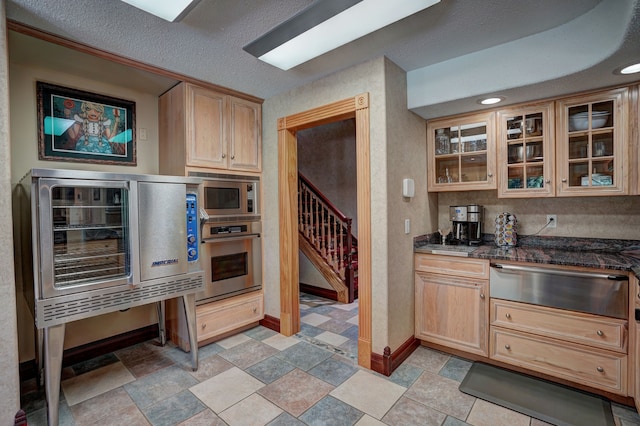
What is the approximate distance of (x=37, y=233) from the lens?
1.77 metres

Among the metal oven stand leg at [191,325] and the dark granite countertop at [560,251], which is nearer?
the dark granite countertop at [560,251]

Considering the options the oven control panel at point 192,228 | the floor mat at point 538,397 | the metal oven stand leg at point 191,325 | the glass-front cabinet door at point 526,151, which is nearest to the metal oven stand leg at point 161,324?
the metal oven stand leg at point 191,325

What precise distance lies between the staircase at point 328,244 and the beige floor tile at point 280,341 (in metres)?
1.31

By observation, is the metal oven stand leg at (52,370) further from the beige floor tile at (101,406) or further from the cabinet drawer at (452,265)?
the cabinet drawer at (452,265)

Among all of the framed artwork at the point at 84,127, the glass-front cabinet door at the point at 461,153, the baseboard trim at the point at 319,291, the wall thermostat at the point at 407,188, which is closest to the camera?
the framed artwork at the point at 84,127

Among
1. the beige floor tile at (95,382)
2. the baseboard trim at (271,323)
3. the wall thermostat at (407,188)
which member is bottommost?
the beige floor tile at (95,382)

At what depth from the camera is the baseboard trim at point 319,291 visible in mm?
4340

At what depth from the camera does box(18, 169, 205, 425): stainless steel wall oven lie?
1799 mm

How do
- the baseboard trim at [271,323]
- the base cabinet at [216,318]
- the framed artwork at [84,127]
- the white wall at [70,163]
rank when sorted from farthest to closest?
the baseboard trim at [271,323]
the base cabinet at [216,318]
the framed artwork at [84,127]
the white wall at [70,163]

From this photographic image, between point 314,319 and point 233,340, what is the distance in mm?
975

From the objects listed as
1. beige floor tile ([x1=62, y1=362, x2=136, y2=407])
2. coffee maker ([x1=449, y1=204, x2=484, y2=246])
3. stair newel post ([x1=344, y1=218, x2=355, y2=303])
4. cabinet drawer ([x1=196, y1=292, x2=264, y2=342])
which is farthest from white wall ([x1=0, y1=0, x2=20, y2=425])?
coffee maker ([x1=449, y1=204, x2=484, y2=246])

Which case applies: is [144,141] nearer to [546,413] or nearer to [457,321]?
[457,321]

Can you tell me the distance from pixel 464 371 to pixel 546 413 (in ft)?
1.91

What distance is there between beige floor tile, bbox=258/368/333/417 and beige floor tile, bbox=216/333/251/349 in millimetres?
786
